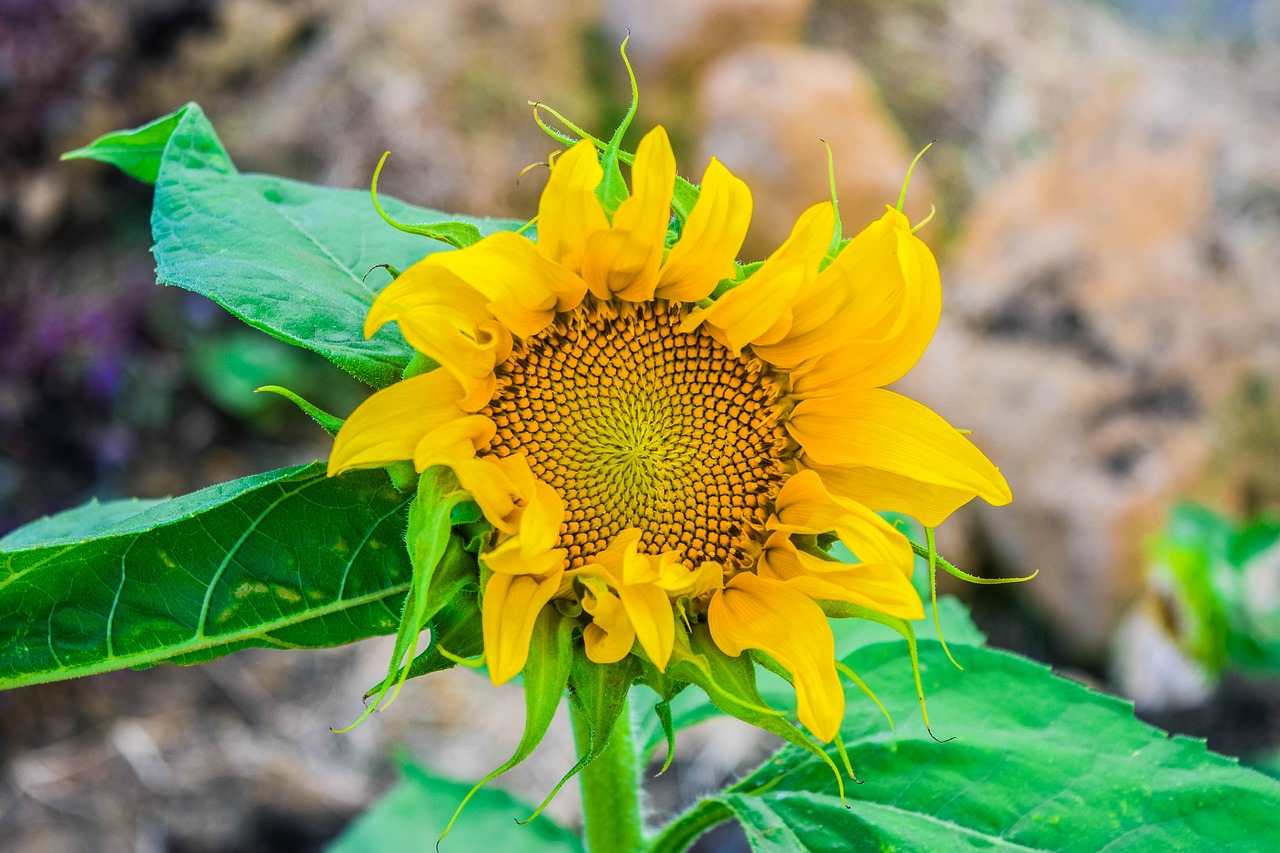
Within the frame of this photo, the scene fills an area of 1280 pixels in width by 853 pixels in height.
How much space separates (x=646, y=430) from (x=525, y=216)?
2.53 metres

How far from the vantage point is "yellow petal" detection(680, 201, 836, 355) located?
23.0 inches

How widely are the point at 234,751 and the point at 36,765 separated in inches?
13.3

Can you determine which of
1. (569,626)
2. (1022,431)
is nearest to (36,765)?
(569,626)

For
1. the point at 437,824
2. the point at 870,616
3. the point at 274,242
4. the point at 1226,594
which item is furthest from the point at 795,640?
the point at 1226,594

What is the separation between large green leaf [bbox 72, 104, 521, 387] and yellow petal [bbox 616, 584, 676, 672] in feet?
0.57

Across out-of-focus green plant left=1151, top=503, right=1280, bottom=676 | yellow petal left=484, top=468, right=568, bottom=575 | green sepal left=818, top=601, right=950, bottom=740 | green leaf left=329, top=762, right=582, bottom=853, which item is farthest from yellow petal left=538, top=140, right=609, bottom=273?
out-of-focus green plant left=1151, top=503, right=1280, bottom=676

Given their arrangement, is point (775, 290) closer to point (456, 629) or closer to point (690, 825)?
point (456, 629)

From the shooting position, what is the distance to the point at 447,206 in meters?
2.84

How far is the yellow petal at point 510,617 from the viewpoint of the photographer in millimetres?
547

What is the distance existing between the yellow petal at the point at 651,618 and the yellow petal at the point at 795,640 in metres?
0.04

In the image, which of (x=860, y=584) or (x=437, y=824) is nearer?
(x=860, y=584)

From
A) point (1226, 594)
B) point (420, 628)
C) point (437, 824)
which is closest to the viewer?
point (420, 628)

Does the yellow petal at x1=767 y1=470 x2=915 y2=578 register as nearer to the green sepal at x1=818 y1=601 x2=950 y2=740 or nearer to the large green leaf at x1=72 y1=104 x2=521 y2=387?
the green sepal at x1=818 y1=601 x2=950 y2=740

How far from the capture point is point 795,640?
0.59 meters
